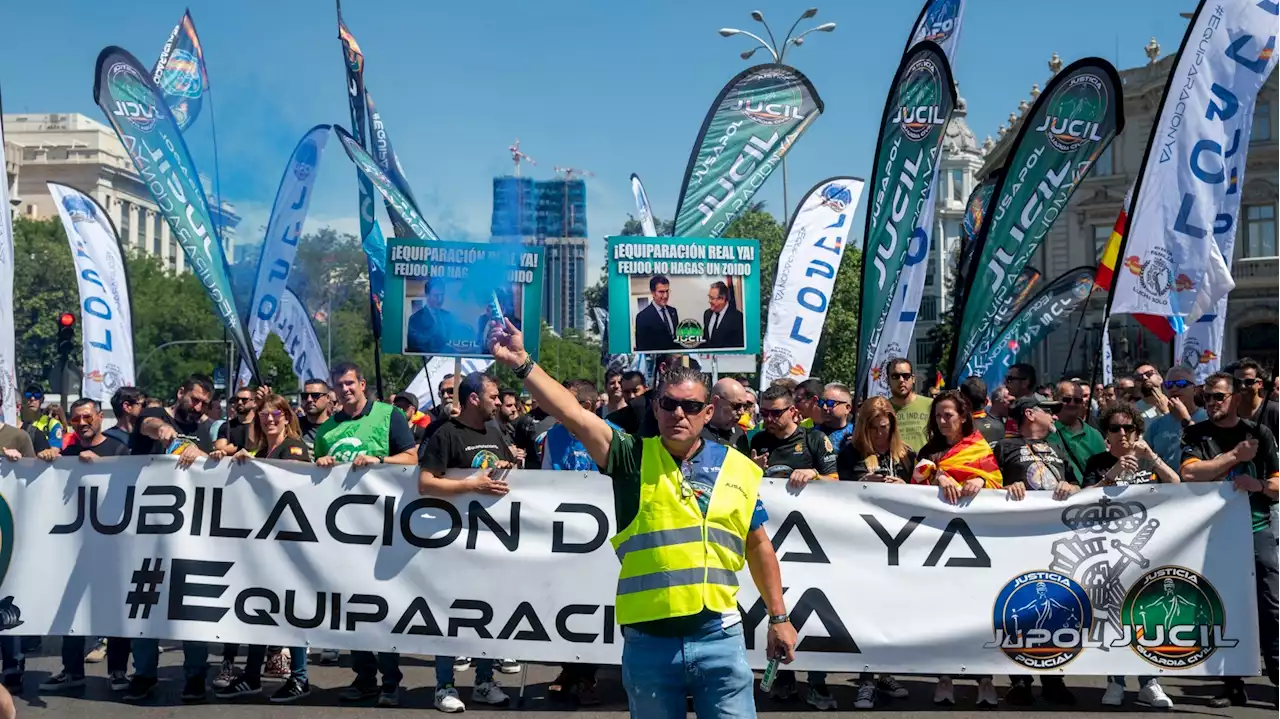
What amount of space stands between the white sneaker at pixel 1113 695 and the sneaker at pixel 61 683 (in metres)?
6.35

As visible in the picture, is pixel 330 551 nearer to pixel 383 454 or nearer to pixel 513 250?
pixel 383 454

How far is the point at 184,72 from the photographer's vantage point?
15.4 m

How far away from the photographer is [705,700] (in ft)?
14.4

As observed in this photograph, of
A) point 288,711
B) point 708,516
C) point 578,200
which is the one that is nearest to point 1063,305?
point 578,200

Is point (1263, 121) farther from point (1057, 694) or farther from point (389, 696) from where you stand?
point (389, 696)

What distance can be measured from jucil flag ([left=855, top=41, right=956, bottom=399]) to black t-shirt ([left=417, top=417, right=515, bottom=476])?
482cm

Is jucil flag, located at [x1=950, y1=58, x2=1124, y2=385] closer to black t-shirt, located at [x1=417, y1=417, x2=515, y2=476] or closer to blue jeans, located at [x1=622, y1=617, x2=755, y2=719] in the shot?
black t-shirt, located at [x1=417, y1=417, x2=515, y2=476]

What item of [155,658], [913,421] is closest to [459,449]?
[155,658]

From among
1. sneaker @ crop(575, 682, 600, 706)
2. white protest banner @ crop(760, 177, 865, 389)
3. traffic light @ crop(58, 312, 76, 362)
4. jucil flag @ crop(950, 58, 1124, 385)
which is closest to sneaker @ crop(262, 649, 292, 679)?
sneaker @ crop(575, 682, 600, 706)

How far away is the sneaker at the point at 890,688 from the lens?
Answer: 792 cm

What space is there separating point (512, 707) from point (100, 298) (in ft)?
31.8

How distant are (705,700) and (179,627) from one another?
472 centimetres

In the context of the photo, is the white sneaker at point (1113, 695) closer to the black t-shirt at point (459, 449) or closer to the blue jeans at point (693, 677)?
the black t-shirt at point (459, 449)

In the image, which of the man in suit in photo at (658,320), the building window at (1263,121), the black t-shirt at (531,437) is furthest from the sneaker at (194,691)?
the building window at (1263,121)
